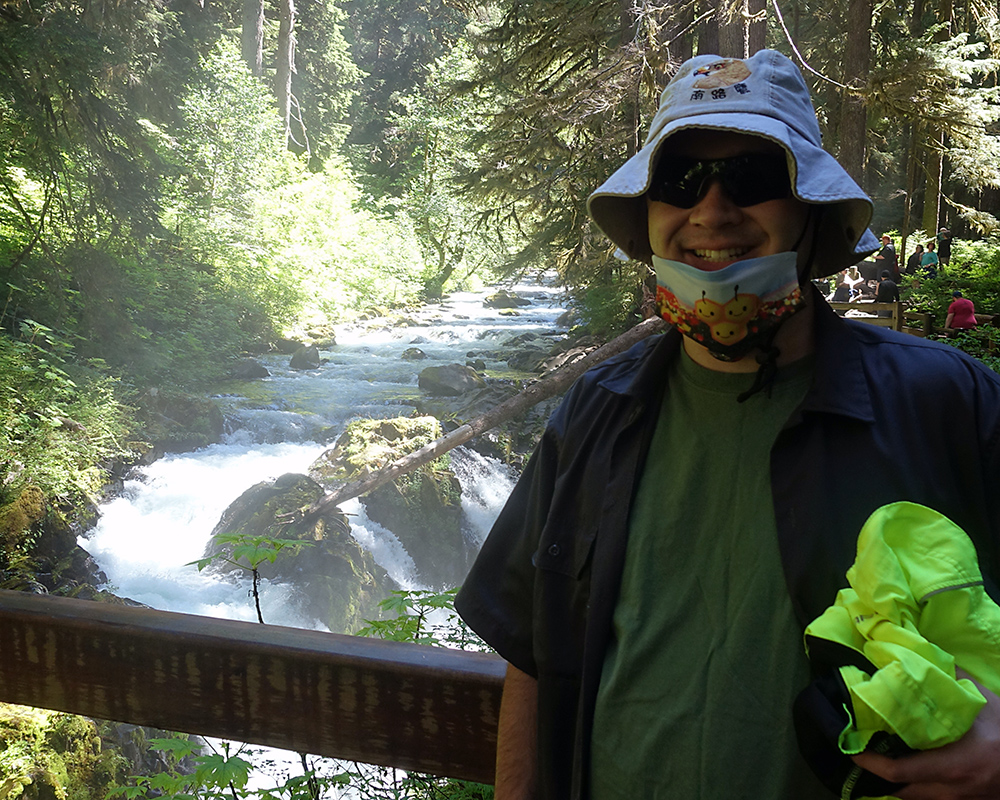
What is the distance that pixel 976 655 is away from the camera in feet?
2.68

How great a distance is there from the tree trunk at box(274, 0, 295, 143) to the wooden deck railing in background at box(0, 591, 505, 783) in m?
23.8

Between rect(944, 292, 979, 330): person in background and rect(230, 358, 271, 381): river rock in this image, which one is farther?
rect(230, 358, 271, 381): river rock

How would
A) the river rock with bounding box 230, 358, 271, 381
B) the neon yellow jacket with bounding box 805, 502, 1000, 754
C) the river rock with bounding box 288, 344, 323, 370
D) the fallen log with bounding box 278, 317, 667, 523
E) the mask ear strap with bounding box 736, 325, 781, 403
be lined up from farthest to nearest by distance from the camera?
the river rock with bounding box 288, 344, 323, 370 < the river rock with bounding box 230, 358, 271, 381 < the fallen log with bounding box 278, 317, 667, 523 < the mask ear strap with bounding box 736, 325, 781, 403 < the neon yellow jacket with bounding box 805, 502, 1000, 754

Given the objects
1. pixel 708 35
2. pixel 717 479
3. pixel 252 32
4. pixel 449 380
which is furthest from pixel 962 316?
pixel 252 32

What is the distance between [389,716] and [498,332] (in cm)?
1895

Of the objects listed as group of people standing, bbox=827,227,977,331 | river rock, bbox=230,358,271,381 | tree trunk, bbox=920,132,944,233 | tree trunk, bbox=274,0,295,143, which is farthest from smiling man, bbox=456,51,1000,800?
tree trunk, bbox=274,0,295,143

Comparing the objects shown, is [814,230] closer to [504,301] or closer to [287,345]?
[287,345]

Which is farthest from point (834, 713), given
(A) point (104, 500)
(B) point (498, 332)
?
(B) point (498, 332)

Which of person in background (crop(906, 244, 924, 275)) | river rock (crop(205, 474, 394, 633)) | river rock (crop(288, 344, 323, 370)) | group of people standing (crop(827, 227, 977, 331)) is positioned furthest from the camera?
river rock (crop(288, 344, 323, 370))

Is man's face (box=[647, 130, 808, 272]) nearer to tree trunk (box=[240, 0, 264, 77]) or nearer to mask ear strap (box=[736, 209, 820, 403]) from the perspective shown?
mask ear strap (box=[736, 209, 820, 403])

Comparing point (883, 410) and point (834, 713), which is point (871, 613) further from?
point (883, 410)

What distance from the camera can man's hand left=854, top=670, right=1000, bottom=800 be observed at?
80cm

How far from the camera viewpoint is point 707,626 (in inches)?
45.5

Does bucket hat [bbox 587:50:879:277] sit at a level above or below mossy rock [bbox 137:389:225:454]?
above
